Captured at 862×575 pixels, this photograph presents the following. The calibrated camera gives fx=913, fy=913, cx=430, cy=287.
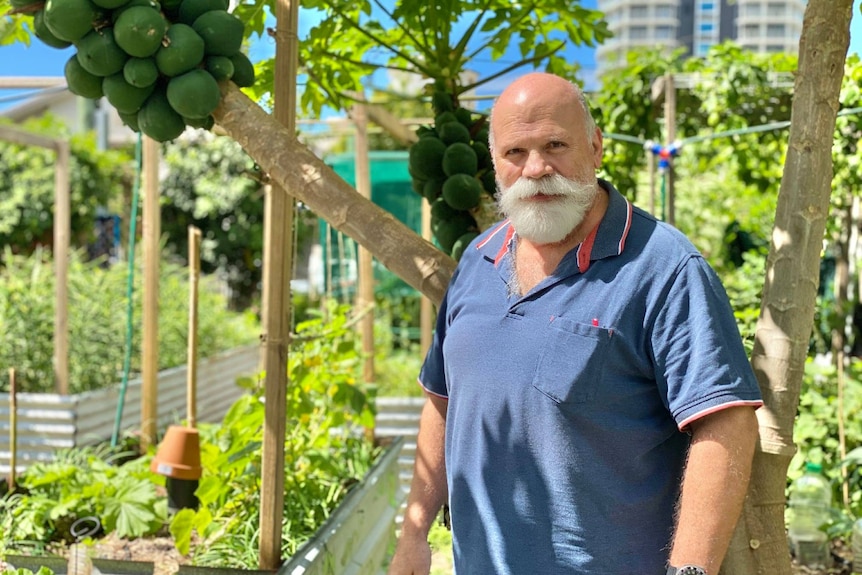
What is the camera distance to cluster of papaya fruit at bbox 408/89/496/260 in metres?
2.55

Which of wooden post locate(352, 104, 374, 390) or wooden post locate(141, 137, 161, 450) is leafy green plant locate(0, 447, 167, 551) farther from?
wooden post locate(352, 104, 374, 390)

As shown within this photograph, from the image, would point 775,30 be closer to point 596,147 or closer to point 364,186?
point 364,186

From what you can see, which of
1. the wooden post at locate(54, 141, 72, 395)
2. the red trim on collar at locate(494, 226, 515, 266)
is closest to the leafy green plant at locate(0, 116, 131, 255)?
the wooden post at locate(54, 141, 72, 395)

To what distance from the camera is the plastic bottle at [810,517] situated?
392 centimetres

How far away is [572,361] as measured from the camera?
5.24ft

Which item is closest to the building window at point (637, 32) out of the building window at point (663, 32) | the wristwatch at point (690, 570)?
the building window at point (663, 32)

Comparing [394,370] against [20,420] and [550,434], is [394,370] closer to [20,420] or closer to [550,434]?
[20,420]

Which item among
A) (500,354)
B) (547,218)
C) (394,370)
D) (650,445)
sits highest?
(547,218)

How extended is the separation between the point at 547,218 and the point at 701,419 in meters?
0.46

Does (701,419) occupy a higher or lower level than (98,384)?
higher

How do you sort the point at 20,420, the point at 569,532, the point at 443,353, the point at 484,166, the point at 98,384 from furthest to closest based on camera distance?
the point at 98,384 → the point at 20,420 → the point at 484,166 → the point at 443,353 → the point at 569,532

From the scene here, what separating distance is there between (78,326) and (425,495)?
4.77 m

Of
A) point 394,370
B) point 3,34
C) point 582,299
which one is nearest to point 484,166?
point 582,299

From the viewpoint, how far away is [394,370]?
7.71m
